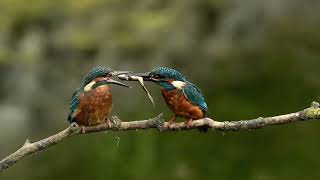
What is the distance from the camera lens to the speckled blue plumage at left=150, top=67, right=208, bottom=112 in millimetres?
969

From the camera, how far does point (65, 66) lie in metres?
9.60

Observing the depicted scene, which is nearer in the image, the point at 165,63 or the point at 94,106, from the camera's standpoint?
the point at 94,106

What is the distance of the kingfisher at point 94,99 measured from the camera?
0.96m

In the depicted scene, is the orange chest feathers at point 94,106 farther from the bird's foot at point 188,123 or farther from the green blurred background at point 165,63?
the green blurred background at point 165,63

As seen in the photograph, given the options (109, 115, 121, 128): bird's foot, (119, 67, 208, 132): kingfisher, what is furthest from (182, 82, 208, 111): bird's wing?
(109, 115, 121, 128): bird's foot

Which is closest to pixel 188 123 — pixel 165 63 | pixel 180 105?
pixel 180 105

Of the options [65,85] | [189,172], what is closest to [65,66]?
[65,85]

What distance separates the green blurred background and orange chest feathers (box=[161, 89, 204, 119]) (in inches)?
201

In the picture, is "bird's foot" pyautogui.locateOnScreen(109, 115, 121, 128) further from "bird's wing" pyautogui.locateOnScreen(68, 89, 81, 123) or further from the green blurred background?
the green blurred background

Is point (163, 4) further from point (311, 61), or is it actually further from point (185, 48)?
point (311, 61)

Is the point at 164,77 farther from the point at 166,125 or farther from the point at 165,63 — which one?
the point at 165,63

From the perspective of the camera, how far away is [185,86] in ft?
3.28

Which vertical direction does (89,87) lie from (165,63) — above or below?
above

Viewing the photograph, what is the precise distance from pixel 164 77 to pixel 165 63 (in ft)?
31.2
